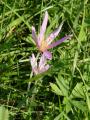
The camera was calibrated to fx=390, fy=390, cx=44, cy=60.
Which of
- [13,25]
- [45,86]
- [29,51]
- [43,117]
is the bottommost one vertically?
[43,117]

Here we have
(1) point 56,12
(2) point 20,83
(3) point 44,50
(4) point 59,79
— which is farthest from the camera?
(1) point 56,12

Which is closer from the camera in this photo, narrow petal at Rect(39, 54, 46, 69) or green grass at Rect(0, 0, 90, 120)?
narrow petal at Rect(39, 54, 46, 69)

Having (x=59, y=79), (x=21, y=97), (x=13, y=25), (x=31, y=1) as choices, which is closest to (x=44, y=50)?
(x=59, y=79)

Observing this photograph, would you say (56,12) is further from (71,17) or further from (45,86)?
(45,86)

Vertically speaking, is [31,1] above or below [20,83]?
above

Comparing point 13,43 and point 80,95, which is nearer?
point 80,95

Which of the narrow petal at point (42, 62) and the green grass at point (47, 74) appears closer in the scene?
the narrow petal at point (42, 62)

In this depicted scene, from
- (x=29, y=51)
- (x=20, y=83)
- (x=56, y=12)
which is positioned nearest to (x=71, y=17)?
(x=56, y=12)

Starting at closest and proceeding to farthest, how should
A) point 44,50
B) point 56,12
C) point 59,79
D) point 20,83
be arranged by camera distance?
1. point 44,50
2. point 59,79
3. point 20,83
4. point 56,12
